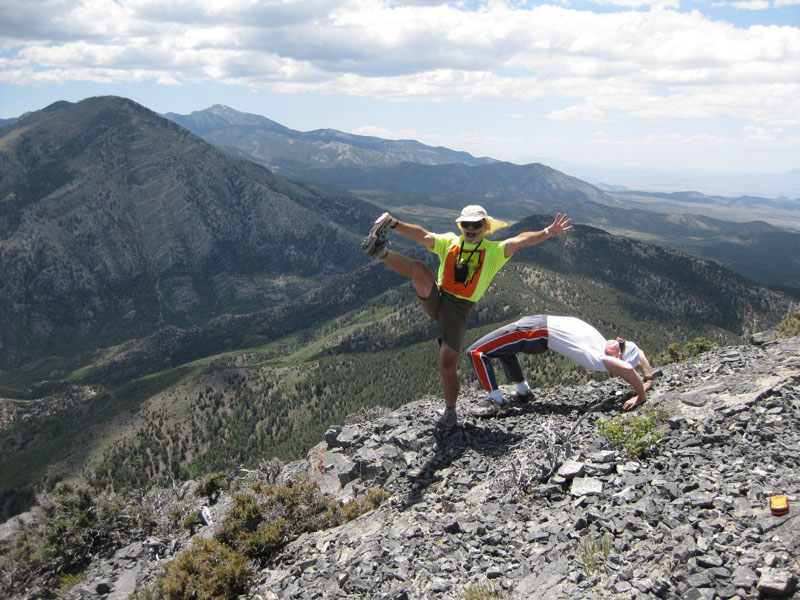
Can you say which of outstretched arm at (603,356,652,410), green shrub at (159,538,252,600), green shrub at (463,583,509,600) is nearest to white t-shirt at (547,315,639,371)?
outstretched arm at (603,356,652,410)

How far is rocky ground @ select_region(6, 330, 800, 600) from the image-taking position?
6395mm

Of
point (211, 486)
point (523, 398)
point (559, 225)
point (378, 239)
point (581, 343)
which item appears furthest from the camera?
point (211, 486)

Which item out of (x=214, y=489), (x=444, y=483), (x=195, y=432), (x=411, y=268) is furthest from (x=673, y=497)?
(x=195, y=432)

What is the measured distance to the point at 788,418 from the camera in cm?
938

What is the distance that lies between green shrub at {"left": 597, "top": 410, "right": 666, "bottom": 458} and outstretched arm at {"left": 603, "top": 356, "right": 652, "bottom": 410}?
62 centimetres

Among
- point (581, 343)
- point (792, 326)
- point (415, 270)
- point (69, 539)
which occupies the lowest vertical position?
point (69, 539)

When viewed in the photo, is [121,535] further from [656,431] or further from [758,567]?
[758,567]

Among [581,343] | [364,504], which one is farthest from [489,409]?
[364,504]

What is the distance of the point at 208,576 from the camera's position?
32.0ft

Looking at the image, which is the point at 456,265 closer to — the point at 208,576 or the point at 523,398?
the point at 523,398

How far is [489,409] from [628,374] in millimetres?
3666

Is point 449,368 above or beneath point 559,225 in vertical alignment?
beneath

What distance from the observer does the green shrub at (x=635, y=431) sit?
31.1 feet

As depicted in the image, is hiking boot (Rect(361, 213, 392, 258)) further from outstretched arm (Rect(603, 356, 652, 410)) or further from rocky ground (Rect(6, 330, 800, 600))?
outstretched arm (Rect(603, 356, 652, 410))
